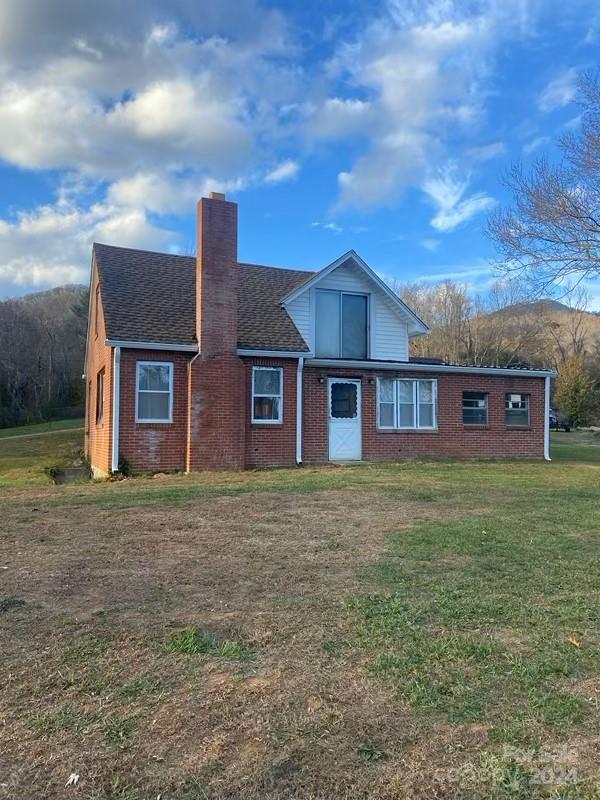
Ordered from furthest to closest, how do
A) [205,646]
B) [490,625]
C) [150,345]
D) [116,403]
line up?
[150,345]
[116,403]
[490,625]
[205,646]

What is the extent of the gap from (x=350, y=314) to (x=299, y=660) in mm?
14313

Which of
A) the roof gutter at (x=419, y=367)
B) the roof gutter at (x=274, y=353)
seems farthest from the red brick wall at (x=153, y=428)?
the roof gutter at (x=419, y=367)

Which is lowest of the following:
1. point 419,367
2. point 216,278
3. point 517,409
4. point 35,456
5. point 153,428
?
point 35,456

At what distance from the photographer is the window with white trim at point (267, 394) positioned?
14.7 m

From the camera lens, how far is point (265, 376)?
1482 cm

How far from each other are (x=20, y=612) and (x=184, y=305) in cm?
1198

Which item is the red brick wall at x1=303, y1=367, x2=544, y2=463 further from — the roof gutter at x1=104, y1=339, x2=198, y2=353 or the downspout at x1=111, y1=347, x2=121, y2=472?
the downspout at x1=111, y1=347, x2=121, y2=472

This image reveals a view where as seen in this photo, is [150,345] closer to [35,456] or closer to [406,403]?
[406,403]

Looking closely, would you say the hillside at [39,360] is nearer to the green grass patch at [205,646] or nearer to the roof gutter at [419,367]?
the roof gutter at [419,367]

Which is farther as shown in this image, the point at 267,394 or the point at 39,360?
the point at 39,360

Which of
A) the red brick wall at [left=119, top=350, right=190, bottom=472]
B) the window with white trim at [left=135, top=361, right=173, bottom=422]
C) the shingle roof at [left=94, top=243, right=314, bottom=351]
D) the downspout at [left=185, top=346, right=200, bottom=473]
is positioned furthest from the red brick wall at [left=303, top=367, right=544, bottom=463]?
the window with white trim at [left=135, top=361, right=173, bottom=422]

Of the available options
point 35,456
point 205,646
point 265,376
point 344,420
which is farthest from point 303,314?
point 205,646

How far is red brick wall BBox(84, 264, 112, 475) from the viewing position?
13.9m

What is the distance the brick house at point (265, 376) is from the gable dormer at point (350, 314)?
33mm
